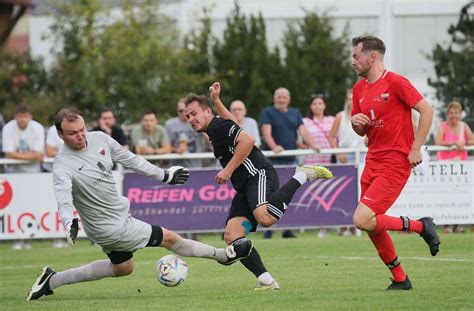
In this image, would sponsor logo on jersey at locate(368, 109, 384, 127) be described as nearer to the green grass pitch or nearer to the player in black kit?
the player in black kit

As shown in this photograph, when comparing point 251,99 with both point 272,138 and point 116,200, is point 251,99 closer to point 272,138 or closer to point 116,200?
point 272,138

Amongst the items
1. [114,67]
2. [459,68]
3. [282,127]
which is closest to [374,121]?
[282,127]

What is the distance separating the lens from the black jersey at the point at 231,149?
1107 cm

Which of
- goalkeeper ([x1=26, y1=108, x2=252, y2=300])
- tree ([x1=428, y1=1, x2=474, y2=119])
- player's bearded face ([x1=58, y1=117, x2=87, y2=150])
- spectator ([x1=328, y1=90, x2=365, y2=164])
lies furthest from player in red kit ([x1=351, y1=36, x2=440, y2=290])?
tree ([x1=428, y1=1, x2=474, y2=119])

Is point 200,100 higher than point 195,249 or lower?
higher

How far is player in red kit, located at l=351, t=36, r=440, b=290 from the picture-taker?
1038cm

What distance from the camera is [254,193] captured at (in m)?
11.0

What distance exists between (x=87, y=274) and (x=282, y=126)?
8.18 metres

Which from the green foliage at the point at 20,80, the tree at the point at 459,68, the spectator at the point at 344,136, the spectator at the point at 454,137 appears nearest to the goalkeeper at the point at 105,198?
the spectator at the point at 344,136

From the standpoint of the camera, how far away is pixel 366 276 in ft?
39.0

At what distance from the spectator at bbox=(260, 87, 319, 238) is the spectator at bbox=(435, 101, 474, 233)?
78.6 inches

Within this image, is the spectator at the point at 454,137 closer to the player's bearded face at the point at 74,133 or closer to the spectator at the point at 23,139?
the spectator at the point at 23,139

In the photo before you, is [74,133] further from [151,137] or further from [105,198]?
[151,137]

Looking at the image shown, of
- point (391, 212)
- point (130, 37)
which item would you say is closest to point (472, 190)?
point (391, 212)
